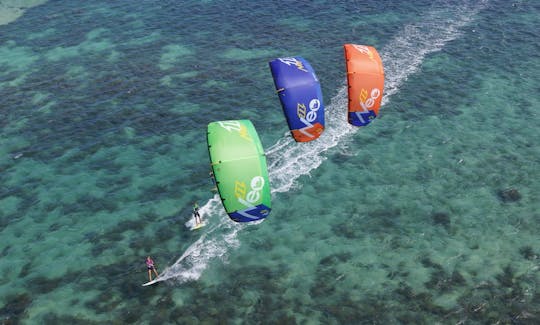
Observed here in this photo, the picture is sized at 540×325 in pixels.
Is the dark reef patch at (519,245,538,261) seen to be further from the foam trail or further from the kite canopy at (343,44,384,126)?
the foam trail

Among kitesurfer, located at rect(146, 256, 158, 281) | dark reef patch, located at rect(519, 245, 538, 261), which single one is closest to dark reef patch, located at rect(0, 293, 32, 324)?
kitesurfer, located at rect(146, 256, 158, 281)

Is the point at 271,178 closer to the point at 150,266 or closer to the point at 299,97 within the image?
the point at 299,97

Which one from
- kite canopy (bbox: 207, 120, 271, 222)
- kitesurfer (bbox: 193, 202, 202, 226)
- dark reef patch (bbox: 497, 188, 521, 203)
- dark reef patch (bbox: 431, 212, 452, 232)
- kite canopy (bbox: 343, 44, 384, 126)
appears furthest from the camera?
dark reef patch (bbox: 497, 188, 521, 203)

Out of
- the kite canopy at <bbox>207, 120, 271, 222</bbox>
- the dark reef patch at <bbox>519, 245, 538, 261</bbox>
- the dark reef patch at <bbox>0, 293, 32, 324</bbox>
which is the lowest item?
the dark reef patch at <bbox>0, 293, 32, 324</bbox>

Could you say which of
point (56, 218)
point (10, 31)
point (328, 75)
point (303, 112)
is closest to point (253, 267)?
point (303, 112)

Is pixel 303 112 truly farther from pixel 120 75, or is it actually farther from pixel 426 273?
pixel 120 75

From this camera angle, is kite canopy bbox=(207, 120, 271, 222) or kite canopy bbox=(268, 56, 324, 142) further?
kite canopy bbox=(268, 56, 324, 142)
